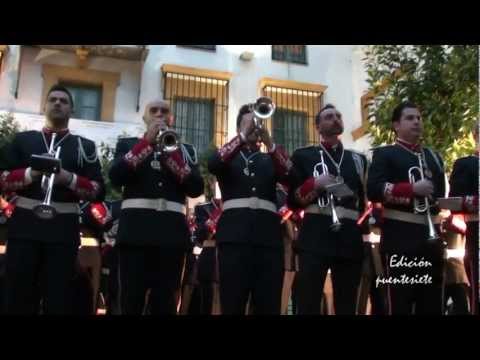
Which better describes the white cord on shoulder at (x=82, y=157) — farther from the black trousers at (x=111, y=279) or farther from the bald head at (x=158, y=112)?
the black trousers at (x=111, y=279)

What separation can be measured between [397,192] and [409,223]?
26 centimetres

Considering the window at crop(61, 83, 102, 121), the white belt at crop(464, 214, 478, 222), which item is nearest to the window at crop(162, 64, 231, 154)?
the window at crop(61, 83, 102, 121)

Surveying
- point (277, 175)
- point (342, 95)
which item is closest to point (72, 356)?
point (277, 175)

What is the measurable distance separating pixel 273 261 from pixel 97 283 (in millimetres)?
2638

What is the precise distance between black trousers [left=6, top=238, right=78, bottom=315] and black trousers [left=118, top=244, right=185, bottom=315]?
39cm

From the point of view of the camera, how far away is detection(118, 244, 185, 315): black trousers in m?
3.84

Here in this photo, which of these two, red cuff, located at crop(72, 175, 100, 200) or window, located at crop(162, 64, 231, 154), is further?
window, located at crop(162, 64, 231, 154)

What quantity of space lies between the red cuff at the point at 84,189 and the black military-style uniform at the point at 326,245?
146 centimetres

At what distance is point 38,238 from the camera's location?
12.9 ft

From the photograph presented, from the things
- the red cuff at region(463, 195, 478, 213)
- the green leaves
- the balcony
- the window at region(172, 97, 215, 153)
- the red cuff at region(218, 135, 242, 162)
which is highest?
the balcony

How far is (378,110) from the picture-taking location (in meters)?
7.67

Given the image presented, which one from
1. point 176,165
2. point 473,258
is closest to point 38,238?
point 176,165

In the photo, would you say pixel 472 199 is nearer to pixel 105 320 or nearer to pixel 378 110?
pixel 105 320

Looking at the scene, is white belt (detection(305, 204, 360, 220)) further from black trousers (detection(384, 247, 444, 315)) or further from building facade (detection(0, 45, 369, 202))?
building facade (detection(0, 45, 369, 202))
